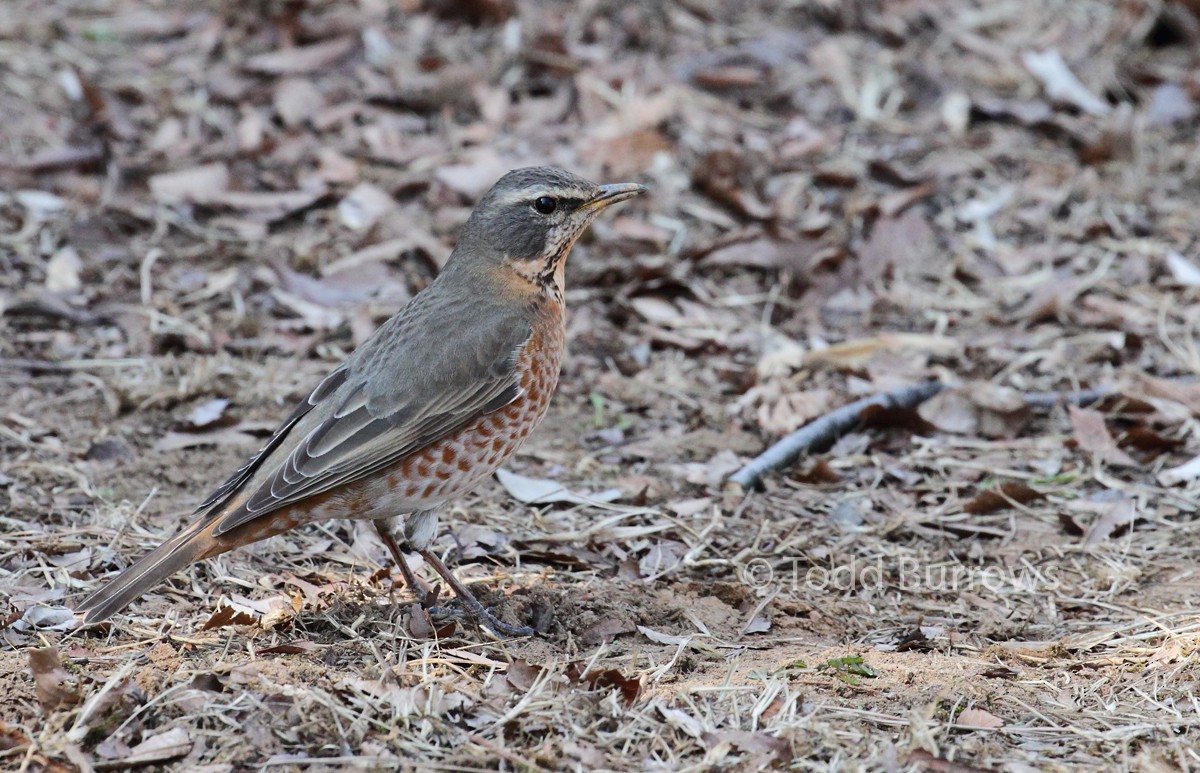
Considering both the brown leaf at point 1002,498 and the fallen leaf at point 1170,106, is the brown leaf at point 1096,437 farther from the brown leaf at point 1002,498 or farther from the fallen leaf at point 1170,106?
the fallen leaf at point 1170,106

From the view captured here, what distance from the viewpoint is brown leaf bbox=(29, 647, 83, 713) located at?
4.27 meters

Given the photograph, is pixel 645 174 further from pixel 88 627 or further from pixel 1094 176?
pixel 88 627

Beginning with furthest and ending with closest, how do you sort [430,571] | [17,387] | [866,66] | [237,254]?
1. [866,66]
2. [237,254]
3. [17,387]
4. [430,571]

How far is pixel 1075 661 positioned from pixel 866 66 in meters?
7.01

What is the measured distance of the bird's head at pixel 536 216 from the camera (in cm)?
611

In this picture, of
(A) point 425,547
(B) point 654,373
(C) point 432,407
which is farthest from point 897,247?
(A) point 425,547

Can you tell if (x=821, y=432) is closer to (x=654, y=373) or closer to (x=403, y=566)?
(x=654, y=373)

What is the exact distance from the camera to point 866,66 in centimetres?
1095

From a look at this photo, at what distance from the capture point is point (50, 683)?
4.29 meters

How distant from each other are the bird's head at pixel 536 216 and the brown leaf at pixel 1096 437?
2740mm

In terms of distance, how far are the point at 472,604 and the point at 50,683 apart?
1755mm

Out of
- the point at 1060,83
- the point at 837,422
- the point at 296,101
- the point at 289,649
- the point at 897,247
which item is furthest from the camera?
the point at 1060,83

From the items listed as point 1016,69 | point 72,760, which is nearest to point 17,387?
point 72,760

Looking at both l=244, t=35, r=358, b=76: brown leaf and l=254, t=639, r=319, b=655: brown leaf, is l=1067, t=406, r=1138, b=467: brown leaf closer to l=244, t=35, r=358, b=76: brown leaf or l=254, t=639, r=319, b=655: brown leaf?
l=254, t=639, r=319, b=655: brown leaf
